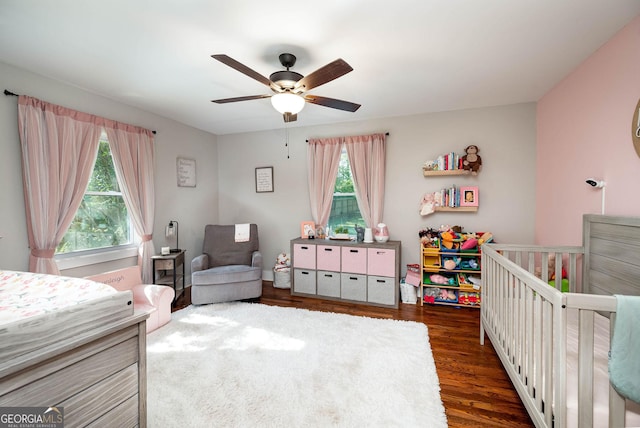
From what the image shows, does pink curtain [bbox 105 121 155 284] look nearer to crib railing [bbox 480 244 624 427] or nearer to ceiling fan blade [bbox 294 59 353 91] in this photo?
ceiling fan blade [bbox 294 59 353 91]

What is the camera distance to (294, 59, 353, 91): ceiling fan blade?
1588 mm

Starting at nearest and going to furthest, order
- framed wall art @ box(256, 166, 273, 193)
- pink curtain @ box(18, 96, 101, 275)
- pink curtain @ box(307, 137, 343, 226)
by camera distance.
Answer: pink curtain @ box(18, 96, 101, 275)
pink curtain @ box(307, 137, 343, 226)
framed wall art @ box(256, 166, 273, 193)

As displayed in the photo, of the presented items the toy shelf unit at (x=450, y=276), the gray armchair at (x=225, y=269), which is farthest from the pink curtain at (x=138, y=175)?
the toy shelf unit at (x=450, y=276)

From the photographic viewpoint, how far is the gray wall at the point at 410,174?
317 cm

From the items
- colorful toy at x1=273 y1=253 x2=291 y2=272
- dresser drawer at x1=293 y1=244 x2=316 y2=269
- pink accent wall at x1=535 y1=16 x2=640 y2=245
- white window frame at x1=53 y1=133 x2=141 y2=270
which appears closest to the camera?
pink accent wall at x1=535 y1=16 x2=640 y2=245

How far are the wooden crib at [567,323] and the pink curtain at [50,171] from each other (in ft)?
11.8

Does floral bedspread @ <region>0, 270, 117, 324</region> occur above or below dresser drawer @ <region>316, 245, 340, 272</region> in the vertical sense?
above

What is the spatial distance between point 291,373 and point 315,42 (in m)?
2.40

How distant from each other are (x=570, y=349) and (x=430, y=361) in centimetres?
90

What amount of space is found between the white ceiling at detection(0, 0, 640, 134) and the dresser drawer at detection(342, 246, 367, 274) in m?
1.83

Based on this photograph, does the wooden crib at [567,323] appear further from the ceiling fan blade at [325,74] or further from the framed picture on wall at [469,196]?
the ceiling fan blade at [325,74]

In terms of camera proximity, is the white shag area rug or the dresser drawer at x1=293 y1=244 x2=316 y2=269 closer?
the white shag area rug

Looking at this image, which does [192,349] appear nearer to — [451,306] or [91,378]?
[91,378]

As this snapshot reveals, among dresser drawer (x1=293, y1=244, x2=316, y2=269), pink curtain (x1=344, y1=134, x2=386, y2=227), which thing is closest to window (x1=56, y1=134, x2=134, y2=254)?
dresser drawer (x1=293, y1=244, x2=316, y2=269)
